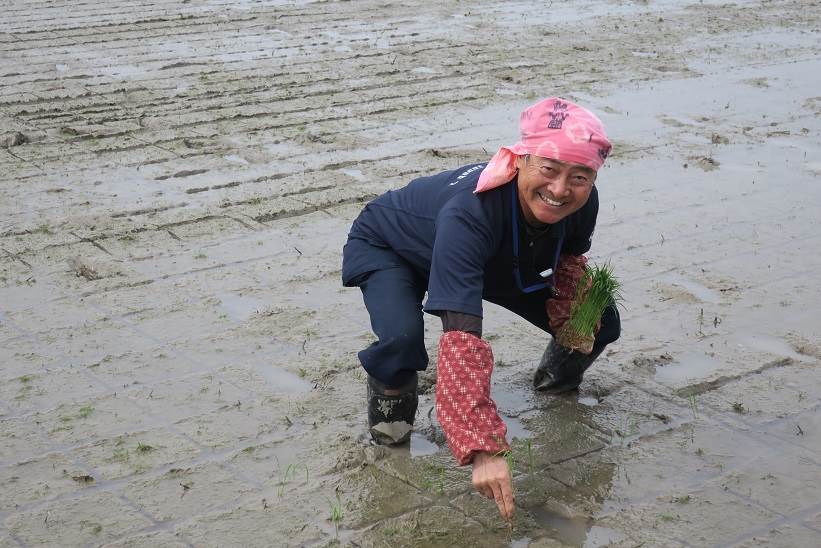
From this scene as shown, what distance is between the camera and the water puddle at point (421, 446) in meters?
3.98

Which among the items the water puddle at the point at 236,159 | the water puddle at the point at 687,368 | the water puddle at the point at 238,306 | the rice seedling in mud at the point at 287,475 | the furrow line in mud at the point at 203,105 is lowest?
the water puddle at the point at 687,368

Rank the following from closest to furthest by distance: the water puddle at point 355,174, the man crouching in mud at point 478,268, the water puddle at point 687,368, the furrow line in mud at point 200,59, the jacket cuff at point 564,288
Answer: the man crouching in mud at point 478,268 < the jacket cuff at point 564,288 < the water puddle at point 687,368 < the water puddle at point 355,174 < the furrow line in mud at point 200,59

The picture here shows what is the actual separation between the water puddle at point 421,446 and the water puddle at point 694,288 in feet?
6.05

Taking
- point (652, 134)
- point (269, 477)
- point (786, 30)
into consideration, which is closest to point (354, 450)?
point (269, 477)

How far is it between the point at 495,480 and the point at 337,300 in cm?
215

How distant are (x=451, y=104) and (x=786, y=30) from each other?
492 cm

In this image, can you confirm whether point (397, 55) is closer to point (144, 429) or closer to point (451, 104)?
point (451, 104)

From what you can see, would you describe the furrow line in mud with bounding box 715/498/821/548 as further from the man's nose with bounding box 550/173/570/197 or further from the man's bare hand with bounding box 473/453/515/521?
the man's nose with bounding box 550/173/570/197

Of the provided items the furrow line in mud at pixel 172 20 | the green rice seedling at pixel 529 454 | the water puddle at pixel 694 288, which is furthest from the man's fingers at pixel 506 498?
the furrow line in mud at pixel 172 20

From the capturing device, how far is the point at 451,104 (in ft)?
28.1

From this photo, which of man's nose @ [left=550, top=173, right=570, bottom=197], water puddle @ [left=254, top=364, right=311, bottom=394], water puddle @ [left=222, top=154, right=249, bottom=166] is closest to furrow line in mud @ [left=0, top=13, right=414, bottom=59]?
water puddle @ [left=222, top=154, right=249, bottom=166]

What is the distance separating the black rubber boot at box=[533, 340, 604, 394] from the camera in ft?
14.0

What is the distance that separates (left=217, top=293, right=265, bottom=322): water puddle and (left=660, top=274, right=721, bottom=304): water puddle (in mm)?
1954

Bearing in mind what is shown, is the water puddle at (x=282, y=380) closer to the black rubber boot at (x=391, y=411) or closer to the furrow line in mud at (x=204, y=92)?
the black rubber boot at (x=391, y=411)
